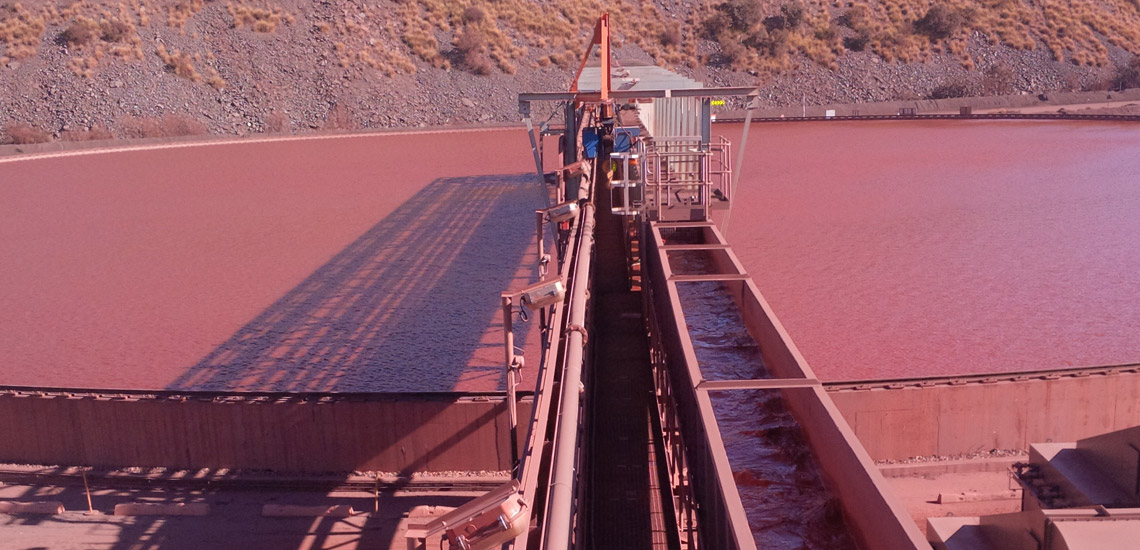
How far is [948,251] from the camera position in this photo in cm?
1764

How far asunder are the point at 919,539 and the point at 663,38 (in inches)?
1992

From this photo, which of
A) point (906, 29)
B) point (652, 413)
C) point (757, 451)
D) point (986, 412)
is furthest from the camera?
point (906, 29)

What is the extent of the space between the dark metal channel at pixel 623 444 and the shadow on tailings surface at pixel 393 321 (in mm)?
1718

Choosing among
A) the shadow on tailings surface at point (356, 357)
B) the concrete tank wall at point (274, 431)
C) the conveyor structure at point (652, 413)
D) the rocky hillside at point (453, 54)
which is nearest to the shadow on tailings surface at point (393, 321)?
the shadow on tailings surface at point (356, 357)

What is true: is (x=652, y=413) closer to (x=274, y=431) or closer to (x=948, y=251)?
(x=274, y=431)

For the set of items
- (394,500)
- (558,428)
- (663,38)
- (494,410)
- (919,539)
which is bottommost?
(394,500)

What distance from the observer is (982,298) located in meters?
14.4

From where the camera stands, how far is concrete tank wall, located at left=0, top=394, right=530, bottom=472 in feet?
32.5

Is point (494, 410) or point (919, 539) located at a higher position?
point (919, 539)

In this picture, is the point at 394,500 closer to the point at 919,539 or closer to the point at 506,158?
the point at 919,539

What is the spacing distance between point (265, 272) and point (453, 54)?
31.9m

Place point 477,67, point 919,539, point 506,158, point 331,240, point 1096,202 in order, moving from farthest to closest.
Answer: point 477,67, point 506,158, point 1096,202, point 331,240, point 919,539

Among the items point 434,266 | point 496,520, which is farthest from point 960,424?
point 434,266

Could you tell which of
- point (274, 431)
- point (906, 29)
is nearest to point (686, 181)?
point (274, 431)
